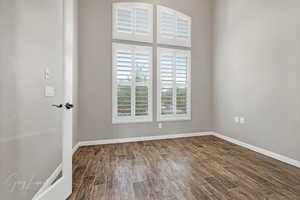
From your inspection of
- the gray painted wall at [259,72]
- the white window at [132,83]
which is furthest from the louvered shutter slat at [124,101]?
the gray painted wall at [259,72]

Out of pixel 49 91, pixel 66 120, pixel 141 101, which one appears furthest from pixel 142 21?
pixel 66 120

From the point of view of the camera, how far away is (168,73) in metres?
4.14

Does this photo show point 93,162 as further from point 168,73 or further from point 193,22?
point 193,22

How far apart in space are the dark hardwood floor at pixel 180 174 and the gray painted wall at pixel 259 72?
21.0 inches

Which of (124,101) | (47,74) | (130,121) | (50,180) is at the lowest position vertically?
(50,180)

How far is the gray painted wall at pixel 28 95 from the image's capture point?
1.13 metres

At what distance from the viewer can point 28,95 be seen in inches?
56.2

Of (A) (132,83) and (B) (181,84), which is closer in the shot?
(A) (132,83)

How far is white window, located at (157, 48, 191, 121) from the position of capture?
4.07 m

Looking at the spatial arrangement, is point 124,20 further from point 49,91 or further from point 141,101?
point 49,91

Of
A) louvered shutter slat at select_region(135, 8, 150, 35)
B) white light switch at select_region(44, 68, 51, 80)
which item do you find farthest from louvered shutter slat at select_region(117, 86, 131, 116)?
white light switch at select_region(44, 68, 51, 80)

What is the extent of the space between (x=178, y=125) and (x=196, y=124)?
0.54 metres

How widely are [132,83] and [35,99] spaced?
8.00ft

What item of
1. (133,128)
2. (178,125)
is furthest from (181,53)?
(133,128)
